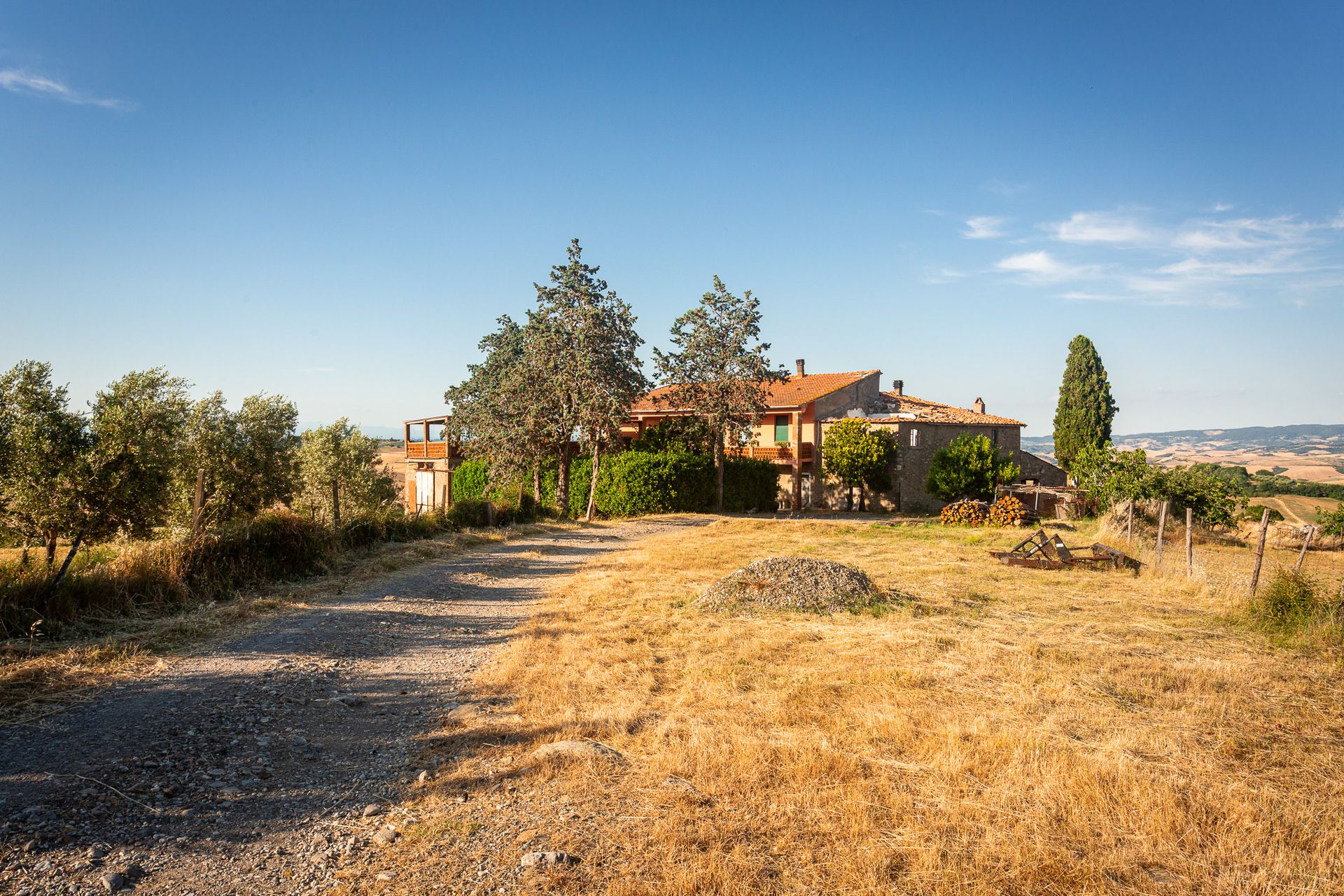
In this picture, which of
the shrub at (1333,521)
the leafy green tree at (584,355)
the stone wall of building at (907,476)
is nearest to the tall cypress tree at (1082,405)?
the stone wall of building at (907,476)

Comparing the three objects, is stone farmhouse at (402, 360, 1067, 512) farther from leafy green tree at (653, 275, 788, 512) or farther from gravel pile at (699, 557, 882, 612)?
gravel pile at (699, 557, 882, 612)

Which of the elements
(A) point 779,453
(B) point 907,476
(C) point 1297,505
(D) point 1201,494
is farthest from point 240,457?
(C) point 1297,505

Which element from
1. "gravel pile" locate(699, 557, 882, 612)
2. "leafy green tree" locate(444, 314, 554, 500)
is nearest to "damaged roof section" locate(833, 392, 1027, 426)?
"leafy green tree" locate(444, 314, 554, 500)

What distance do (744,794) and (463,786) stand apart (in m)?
1.89

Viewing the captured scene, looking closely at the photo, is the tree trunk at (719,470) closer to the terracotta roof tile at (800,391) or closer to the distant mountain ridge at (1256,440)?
the terracotta roof tile at (800,391)

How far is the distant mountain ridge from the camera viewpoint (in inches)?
2825

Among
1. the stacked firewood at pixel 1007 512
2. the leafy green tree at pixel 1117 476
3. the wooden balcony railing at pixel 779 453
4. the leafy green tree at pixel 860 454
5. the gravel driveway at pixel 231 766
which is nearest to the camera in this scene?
the gravel driveway at pixel 231 766

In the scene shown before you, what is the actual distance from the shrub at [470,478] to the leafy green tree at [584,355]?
20.0ft

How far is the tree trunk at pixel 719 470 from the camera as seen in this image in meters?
30.7

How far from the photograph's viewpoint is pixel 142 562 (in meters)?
9.21

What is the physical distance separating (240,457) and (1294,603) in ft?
70.2

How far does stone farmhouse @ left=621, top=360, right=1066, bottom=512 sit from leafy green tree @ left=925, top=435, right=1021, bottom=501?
77.0 inches

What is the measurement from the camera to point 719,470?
31.1 metres

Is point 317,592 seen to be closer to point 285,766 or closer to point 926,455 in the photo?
point 285,766
